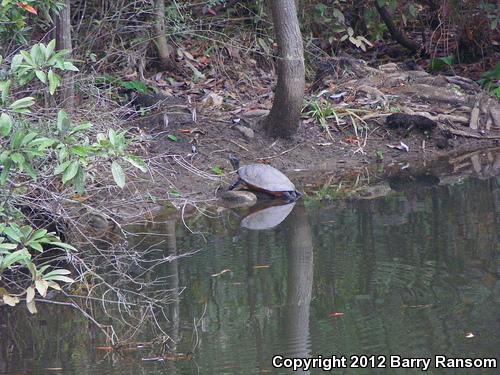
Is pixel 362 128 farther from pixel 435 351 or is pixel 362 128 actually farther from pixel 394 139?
pixel 435 351

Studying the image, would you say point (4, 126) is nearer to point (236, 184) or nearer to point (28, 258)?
point (28, 258)

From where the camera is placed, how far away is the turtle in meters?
9.40

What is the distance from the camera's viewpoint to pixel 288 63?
10594 mm

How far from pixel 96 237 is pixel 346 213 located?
7.62ft

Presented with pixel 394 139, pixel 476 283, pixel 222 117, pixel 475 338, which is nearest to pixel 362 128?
pixel 394 139

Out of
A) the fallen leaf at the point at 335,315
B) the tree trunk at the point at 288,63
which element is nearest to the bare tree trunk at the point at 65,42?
the tree trunk at the point at 288,63

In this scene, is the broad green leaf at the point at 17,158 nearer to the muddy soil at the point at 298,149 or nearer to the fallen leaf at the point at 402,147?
the muddy soil at the point at 298,149

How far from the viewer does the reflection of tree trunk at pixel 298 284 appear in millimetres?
5090

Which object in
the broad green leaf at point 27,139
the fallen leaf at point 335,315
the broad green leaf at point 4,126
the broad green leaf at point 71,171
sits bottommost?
the fallen leaf at point 335,315

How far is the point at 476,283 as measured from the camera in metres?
6.01

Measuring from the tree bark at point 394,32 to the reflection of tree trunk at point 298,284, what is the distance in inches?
276

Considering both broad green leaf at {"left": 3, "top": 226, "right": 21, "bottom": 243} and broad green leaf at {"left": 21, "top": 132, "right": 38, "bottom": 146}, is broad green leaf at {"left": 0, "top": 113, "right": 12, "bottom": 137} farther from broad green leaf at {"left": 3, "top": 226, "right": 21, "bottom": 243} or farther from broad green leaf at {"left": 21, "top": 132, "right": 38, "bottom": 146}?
broad green leaf at {"left": 3, "top": 226, "right": 21, "bottom": 243}

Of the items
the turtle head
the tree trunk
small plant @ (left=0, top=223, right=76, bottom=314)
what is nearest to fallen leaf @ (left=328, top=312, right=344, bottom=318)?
small plant @ (left=0, top=223, right=76, bottom=314)

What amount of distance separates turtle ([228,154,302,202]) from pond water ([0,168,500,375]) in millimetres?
1028
